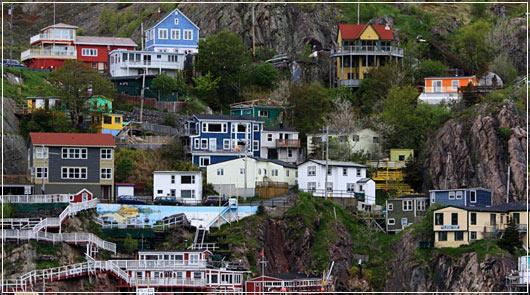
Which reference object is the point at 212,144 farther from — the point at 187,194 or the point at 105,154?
the point at 105,154

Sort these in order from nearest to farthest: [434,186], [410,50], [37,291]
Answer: [37,291] < [434,186] < [410,50]

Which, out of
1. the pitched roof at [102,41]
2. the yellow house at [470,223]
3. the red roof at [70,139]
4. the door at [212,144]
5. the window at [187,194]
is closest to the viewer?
the yellow house at [470,223]

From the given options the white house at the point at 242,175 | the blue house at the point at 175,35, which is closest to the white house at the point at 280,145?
the white house at the point at 242,175

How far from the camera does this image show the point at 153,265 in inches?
5300

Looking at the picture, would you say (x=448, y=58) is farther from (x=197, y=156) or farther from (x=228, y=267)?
(x=228, y=267)

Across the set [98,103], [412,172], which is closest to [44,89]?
[98,103]

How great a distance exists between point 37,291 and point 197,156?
27961mm

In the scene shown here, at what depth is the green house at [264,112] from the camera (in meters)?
162

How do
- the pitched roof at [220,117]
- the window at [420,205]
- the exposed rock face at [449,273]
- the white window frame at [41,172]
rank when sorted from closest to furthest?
the exposed rock face at [449,273] → the white window frame at [41,172] → the window at [420,205] → the pitched roof at [220,117]

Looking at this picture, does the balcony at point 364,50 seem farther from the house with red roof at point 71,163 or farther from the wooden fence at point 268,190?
the house with red roof at point 71,163

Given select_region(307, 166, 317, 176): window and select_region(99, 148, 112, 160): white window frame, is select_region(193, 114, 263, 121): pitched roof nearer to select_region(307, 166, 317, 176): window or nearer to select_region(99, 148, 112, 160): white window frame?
select_region(307, 166, 317, 176): window

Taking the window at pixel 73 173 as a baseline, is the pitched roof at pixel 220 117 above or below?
above

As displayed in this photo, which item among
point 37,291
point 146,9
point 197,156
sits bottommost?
point 37,291

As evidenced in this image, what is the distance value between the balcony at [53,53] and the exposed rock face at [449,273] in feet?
139
